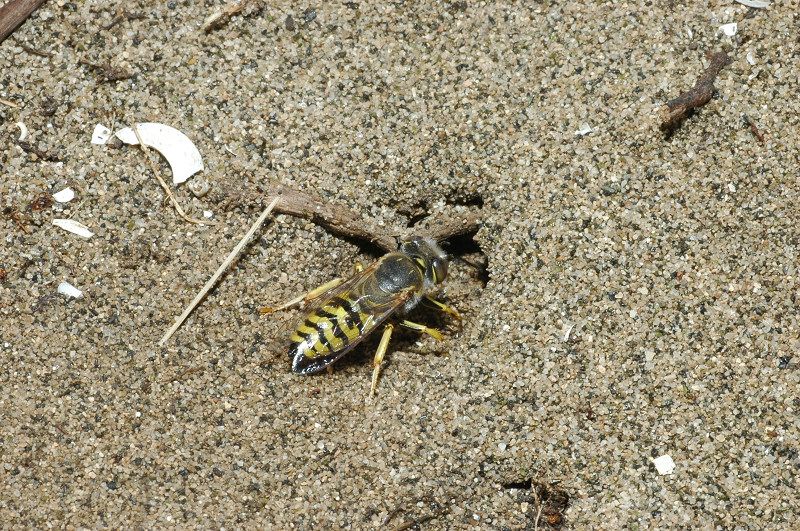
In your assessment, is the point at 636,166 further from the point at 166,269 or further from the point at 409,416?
the point at 166,269

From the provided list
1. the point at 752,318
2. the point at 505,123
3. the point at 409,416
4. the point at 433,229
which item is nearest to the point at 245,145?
the point at 433,229

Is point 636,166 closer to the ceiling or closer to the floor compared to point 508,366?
closer to the ceiling

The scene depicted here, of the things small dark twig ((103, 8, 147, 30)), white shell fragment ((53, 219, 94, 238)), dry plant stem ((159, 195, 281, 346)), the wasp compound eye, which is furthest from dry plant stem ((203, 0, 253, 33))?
the wasp compound eye

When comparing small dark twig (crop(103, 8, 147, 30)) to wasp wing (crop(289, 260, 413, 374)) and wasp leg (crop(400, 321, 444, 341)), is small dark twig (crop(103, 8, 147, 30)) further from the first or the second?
wasp leg (crop(400, 321, 444, 341))

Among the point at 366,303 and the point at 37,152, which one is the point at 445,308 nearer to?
the point at 366,303

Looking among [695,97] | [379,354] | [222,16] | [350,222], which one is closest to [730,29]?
[695,97]

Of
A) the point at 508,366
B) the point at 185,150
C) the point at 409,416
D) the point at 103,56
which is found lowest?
the point at 409,416
